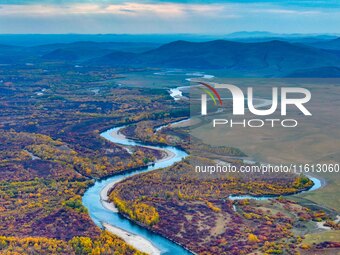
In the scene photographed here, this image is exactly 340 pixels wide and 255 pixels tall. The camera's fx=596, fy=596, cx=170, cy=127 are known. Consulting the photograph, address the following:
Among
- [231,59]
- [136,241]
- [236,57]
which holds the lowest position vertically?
[136,241]

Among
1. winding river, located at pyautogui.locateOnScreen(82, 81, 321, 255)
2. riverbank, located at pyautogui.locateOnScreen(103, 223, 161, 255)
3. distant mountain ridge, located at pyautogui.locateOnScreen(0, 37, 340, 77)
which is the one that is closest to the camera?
riverbank, located at pyautogui.locateOnScreen(103, 223, 161, 255)

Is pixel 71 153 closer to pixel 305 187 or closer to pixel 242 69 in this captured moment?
pixel 305 187

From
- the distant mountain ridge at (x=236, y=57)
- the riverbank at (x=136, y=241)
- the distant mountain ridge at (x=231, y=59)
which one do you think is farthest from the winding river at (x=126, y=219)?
the distant mountain ridge at (x=236, y=57)

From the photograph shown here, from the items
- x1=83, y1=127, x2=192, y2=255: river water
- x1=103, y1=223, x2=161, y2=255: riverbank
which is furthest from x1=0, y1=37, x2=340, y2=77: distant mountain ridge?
x1=103, y1=223, x2=161, y2=255: riverbank

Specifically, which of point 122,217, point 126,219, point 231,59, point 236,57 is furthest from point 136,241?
point 236,57

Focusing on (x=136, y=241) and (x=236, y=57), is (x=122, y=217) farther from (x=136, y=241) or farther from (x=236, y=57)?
(x=236, y=57)

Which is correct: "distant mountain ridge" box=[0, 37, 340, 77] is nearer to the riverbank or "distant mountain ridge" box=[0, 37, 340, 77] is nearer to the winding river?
the winding river

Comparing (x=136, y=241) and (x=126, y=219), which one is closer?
(x=136, y=241)

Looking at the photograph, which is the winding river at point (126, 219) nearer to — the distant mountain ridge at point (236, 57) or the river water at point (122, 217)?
the river water at point (122, 217)
